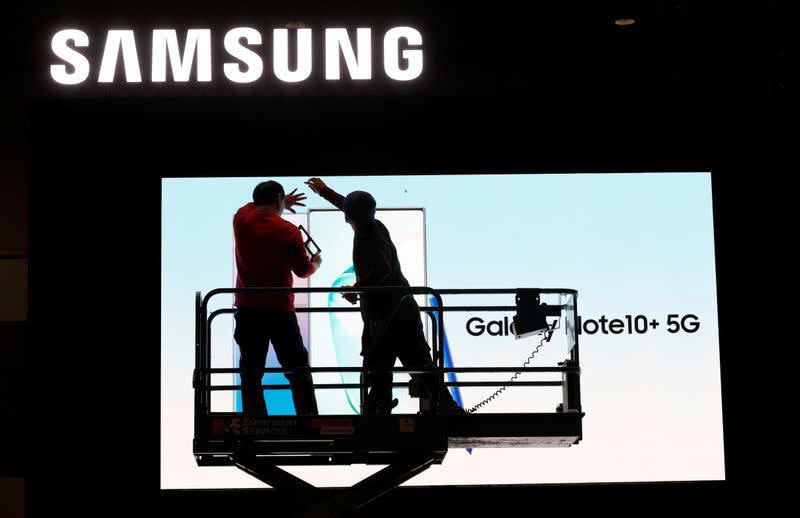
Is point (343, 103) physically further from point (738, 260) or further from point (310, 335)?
point (738, 260)

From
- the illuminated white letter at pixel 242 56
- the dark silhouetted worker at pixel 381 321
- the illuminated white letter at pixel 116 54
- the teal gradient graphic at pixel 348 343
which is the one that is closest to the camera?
the dark silhouetted worker at pixel 381 321

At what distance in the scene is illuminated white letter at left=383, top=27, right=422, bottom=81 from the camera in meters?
11.9

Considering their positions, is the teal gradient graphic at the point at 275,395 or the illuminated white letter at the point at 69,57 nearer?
the teal gradient graphic at the point at 275,395

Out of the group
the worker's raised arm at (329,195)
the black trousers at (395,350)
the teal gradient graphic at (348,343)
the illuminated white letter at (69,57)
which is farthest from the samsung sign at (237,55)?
the black trousers at (395,350)

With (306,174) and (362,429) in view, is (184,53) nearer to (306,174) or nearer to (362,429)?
(306,174)

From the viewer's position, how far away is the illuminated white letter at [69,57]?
39.4 ft

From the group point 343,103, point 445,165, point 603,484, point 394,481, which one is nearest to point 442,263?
point 445,165

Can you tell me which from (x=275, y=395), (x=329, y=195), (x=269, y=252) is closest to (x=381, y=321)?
(x=269, y=252)

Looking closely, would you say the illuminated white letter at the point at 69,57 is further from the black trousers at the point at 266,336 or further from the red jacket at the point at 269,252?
the black trousers at the point at 266,336

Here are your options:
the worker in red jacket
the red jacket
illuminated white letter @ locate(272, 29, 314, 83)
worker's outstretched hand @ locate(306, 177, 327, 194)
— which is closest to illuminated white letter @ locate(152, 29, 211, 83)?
illuminated white letter @ locate(272, 29, 314, 83)

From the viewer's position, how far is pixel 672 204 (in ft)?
37.9

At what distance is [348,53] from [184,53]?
1668 millimetres

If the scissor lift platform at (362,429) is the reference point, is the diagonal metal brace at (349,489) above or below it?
below

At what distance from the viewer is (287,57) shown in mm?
11992
